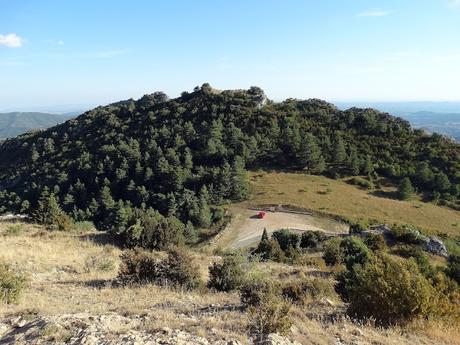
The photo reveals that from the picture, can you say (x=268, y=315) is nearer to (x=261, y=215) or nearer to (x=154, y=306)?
(x=154, y=306)

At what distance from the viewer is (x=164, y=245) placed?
2106 centimetres

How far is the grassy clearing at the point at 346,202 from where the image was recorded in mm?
49412

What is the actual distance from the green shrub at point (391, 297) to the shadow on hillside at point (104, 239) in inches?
587

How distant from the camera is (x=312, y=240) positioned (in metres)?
33.9

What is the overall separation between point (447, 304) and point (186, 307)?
6209 mm

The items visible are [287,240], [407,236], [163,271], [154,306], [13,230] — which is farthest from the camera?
[407,236]

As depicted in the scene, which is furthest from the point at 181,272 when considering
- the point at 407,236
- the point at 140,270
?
the point at 407,236

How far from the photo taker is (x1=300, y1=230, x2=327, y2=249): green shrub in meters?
33.4

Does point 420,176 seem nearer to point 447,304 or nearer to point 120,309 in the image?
point 447,304

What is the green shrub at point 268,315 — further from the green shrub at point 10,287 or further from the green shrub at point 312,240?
the green shrub at point 312,240

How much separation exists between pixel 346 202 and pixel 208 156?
84.8 feet

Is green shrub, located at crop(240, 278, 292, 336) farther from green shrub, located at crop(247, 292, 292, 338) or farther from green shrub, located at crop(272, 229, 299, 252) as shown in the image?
green shrub, located at crop(272, 229, 299, 252)

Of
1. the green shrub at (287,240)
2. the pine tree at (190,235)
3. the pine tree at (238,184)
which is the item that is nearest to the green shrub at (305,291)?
the green shrub at (287,240)

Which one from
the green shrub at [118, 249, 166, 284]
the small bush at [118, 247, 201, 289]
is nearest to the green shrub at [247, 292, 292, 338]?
the small bush at [118, 247, 201, 289]
